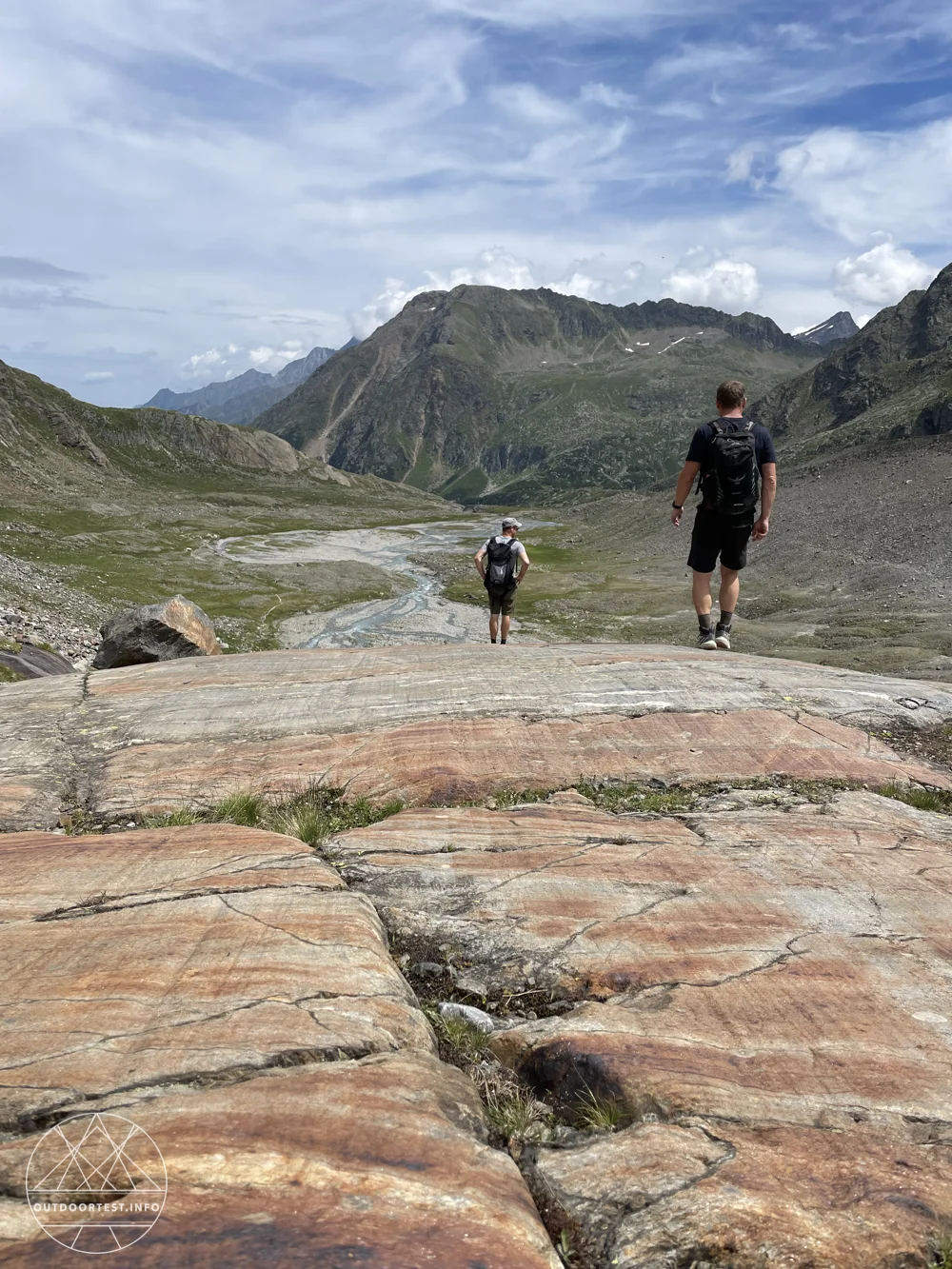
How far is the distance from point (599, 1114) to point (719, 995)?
1777mm

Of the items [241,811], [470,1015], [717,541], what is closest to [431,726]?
[241,811]

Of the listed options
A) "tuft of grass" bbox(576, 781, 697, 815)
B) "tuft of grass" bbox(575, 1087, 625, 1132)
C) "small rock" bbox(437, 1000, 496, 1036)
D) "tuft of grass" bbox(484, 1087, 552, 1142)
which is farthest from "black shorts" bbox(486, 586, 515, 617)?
"tuft of grass" bbox(575, 1087, 625, 1132)

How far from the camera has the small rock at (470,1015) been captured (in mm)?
6250

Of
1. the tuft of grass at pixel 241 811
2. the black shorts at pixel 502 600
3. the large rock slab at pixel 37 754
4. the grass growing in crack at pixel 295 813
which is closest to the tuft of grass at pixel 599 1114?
the grass growing in crack at pixel 295 813

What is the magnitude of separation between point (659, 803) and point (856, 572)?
251 ft

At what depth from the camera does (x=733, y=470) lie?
13.9 meters

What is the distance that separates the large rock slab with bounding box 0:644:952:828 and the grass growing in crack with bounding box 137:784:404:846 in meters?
0.33

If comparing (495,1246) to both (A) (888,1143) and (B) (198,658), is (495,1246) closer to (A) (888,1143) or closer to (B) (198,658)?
(A) (888,1143)

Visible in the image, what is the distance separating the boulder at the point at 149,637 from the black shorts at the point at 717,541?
19129mm

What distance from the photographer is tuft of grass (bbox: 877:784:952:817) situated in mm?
10328

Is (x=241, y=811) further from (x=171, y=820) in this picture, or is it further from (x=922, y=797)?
(x=922, y=797)

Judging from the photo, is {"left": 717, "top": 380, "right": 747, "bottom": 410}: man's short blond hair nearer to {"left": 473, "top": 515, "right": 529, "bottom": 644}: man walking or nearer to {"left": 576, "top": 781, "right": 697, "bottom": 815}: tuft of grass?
{"left": 576, "top": 781, "right": 697, "bottom": 815}: tuft of grass

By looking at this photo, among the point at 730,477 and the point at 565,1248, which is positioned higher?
the point at 730,477

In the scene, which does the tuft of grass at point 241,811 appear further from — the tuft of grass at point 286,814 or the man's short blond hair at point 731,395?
the man's short blond hair at point 731,395
